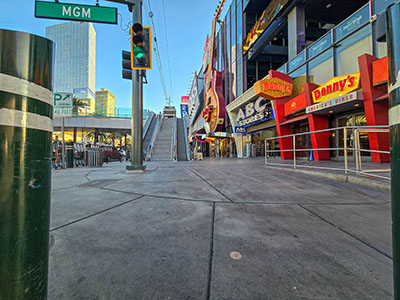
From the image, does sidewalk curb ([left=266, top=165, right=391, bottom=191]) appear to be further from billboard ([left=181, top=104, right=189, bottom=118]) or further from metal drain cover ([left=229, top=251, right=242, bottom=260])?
billboard ([left=181, top=104, right=189, bottom=118])

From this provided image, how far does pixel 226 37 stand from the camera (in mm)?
23922

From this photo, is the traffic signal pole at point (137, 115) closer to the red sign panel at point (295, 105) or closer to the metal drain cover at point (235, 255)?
the metal drain cover at point (235, 255)

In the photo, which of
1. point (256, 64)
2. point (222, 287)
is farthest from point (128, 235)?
point (256, 64)

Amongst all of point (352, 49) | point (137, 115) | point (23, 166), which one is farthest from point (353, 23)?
point (23, 166)

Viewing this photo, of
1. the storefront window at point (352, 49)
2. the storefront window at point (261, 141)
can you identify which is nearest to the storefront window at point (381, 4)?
the storefront window at point (352, 49)

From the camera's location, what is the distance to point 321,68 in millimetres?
10648

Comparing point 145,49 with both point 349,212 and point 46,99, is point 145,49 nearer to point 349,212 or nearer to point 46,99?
point 46,99

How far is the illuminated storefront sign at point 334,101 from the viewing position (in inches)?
298

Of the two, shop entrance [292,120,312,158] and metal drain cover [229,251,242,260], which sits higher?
shop entrance [292,120,312,158]

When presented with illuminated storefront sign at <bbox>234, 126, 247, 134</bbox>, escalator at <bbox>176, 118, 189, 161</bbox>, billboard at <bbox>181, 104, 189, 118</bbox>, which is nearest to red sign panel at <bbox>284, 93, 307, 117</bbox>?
illuminated storefront sign at <bbox>234, 126, 247, 134</bbox>

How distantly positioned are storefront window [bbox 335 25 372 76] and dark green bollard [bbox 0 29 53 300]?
11938 mm

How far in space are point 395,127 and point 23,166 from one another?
5.21ft

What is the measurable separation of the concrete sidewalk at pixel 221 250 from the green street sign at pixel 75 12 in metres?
5.28

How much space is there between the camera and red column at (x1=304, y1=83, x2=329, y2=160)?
9.89 metres
